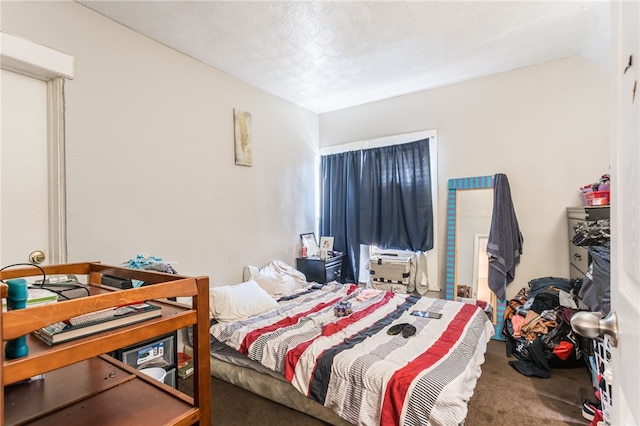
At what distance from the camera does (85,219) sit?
6.74 feet

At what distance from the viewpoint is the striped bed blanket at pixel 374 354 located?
1466 millimetres

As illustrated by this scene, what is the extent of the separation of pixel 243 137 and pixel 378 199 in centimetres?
176

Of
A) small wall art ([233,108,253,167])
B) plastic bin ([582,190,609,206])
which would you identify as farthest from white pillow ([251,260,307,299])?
plastic bin ([582,190,609,206])

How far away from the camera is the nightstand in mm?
3614

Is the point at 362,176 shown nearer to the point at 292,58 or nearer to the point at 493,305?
the point at 292,58

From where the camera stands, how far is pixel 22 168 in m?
1.85

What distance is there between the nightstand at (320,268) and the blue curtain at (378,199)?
0.27 meters

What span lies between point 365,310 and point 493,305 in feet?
4.96

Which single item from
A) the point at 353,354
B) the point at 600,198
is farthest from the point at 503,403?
the point at 600,198

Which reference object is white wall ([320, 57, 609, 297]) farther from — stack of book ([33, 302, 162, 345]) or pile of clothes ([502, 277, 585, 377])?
stack of book ([33, 302, 162, 345])

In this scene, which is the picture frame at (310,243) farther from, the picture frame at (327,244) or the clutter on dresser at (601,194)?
the clutter on dresser at (601,194)

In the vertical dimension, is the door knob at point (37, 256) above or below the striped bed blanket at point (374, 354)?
above

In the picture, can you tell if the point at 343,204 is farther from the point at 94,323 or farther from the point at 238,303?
the point at 94,323

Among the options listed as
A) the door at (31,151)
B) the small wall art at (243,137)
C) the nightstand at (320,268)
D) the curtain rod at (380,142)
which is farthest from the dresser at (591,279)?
the door at (31,151)
